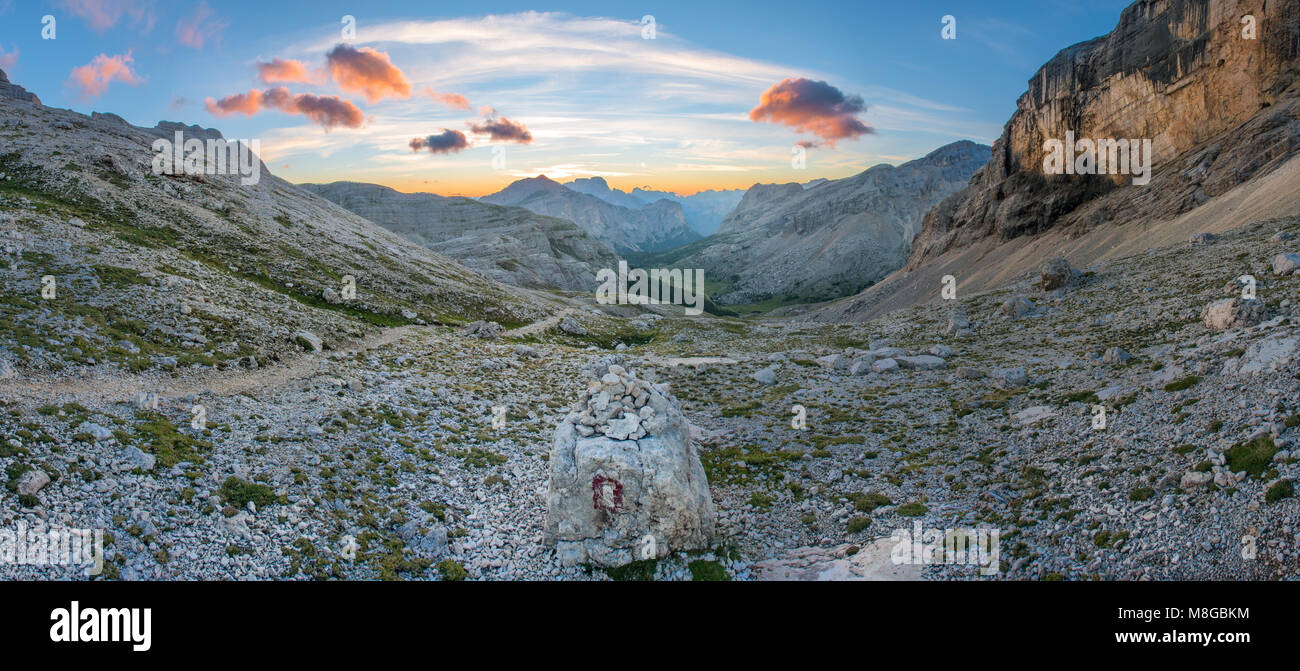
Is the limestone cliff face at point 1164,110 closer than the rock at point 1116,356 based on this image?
No

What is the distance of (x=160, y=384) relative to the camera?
27.7 metres

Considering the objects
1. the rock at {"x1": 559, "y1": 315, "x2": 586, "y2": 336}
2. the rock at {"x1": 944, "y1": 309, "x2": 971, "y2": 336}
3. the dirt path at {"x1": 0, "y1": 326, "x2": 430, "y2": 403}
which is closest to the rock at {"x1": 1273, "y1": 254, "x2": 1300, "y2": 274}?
the rock at {"x1": 944, "y1": 309, "x2": 971, "y2": 336}

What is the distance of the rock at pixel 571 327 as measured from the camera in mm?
81500

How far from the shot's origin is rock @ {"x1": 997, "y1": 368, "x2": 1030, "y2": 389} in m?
37.0

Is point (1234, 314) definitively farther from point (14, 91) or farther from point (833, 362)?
point (14, 91)

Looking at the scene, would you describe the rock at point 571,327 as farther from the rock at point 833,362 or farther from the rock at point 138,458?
the rock at point 138,458

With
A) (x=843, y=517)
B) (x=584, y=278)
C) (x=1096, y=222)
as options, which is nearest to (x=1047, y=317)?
(x=843, y=517)

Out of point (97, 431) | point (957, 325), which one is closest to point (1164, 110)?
point (957, 325)

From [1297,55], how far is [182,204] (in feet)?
529

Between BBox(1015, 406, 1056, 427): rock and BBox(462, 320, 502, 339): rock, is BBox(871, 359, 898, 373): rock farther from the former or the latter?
BBox(462, 320, 502, 339): rock

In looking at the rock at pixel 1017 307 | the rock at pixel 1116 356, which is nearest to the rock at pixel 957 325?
the rock at pixel 1017 307

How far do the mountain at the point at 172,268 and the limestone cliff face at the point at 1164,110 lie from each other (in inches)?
4199

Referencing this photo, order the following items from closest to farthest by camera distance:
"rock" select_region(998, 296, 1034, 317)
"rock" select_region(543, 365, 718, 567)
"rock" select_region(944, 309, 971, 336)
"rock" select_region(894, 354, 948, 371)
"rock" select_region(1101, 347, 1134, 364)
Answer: "rock" select_region(543, 365, 718, 567) < "rock" select_region(1101, 347, 1134, 364) < "rock" select_region(894, 354, 948, 371) < "rock" select_region(998, 296, 1034, 317) < "rock" select_region(944, 309, 971, 336)

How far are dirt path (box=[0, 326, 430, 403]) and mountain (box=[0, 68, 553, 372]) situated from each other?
59.1 inches
